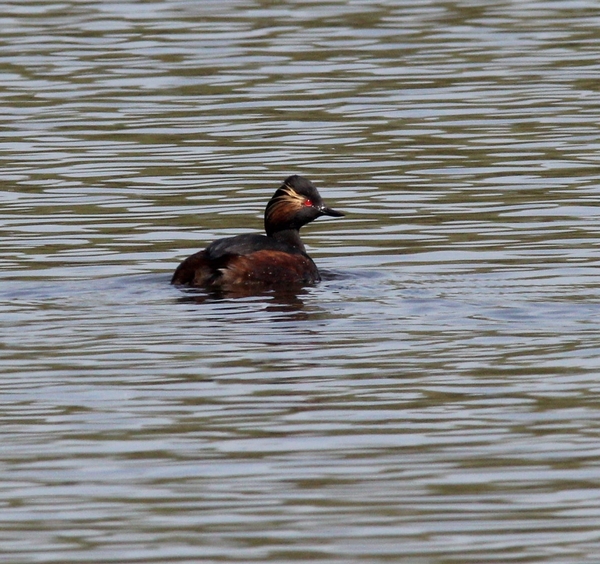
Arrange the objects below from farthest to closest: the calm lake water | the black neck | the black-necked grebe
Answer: the black neck
the black-necked grebe
the calm lake water

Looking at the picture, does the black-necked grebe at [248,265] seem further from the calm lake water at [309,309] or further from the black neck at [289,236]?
the black neck at [289,236]

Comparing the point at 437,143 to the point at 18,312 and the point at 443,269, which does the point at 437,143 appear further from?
the point at 18,312

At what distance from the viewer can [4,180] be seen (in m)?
17.2

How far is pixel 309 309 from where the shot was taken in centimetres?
1127

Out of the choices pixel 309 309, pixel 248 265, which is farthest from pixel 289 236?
pixel 309 309

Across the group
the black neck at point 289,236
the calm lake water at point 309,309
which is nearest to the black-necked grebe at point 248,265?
the calm lake water at point 309,309

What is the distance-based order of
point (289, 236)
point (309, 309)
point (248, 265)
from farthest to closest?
point (289, 236)
point (248, 265)
point (309, 309)

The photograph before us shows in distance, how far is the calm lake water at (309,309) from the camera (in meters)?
6.89

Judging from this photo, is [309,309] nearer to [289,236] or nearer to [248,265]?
[248,265]

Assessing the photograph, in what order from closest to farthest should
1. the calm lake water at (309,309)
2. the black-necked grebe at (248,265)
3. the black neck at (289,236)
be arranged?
the calm lake water at (309,309) → the black-necked grebe at (248,265) → the black neck at (289,236)

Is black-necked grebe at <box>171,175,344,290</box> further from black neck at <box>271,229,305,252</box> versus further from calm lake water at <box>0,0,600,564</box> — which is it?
black neck at <box>271,229,305,252</box>

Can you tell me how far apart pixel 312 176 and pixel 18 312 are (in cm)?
664

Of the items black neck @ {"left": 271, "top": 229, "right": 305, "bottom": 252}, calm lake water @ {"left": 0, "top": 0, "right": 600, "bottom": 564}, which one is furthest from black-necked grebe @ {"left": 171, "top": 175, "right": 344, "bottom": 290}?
black neck @ {"left": 271, "top": 229, "right": 305, "bottom": 252}

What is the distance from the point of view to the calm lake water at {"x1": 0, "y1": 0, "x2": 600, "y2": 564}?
6.89 meters
